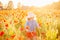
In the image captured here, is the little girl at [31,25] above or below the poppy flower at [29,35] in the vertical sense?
above

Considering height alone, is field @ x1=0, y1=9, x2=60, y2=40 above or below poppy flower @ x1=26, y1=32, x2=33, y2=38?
above

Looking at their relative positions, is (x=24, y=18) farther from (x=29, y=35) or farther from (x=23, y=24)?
(x=29, y=35)

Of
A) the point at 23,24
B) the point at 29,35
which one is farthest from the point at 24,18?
the point at 29,35

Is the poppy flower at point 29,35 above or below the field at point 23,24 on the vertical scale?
below

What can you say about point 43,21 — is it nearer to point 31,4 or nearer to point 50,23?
point 50,23

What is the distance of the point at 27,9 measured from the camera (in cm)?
198

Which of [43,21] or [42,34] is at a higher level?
[43,21]

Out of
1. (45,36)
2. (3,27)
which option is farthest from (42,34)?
(3,27)

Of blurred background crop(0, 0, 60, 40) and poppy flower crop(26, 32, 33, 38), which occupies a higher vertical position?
blurred background crop(0, 0, 60, 40)

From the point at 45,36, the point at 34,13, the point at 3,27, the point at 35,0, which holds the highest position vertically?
the point at 35,0

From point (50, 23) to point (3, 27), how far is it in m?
0.55

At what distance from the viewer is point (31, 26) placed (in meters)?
1.96

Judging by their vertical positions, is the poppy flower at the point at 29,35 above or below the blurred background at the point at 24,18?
below

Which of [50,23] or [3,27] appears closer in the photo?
[3,27]
